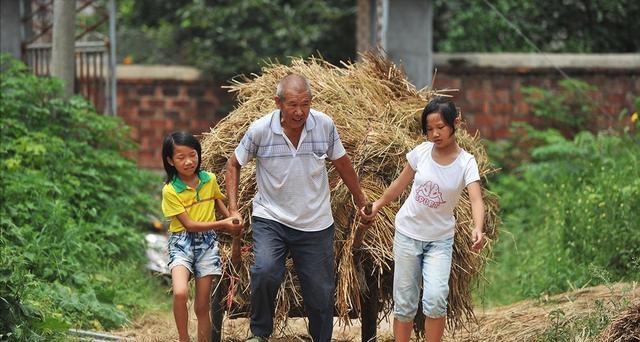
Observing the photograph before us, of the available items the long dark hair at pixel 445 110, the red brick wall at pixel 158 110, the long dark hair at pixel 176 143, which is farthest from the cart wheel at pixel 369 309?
the red brick wall at pixel 158 110

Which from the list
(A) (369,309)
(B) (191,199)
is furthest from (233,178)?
(A) (369,309)

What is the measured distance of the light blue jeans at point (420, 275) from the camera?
6.37 meters

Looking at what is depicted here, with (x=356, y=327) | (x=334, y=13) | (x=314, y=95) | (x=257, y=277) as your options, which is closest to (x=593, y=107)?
(x=334, y=13)

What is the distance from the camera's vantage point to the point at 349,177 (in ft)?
21.4

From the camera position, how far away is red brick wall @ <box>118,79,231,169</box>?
15.2m

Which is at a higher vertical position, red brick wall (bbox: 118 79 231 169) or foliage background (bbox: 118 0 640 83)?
foliage background (bbox: 118 0 640 83)

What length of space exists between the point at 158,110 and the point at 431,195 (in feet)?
31.1

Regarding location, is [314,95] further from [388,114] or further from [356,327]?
[356,327]

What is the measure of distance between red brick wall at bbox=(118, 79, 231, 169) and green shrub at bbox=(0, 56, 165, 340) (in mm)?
2924

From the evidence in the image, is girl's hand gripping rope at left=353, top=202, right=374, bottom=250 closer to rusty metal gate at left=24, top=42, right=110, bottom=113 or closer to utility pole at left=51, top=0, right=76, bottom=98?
utility pole at left=51, top=0, right=76, bottom=98

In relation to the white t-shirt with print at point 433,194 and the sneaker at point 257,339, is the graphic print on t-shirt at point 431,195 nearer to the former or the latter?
the white t-shirt with print at point 433,194

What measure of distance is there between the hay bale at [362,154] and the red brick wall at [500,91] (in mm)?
6791

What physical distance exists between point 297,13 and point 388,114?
1056 cm

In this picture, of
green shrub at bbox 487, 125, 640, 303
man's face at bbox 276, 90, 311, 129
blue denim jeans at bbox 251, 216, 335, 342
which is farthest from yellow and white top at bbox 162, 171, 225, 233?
green shrub at bbox 487, 125, 640, 303
